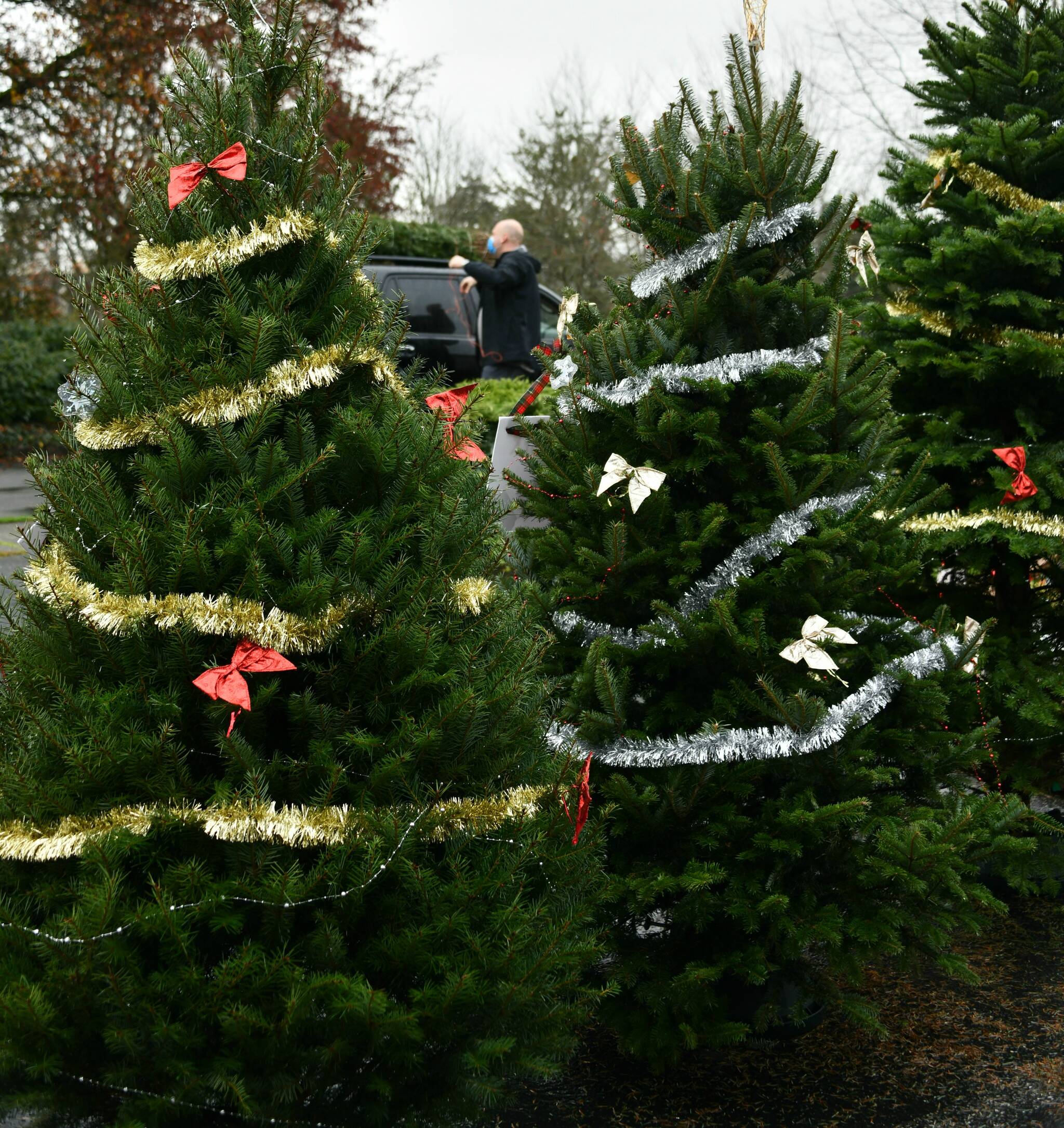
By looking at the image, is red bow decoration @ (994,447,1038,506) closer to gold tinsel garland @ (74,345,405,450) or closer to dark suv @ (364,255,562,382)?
gold tinsel garland @ (74,345,405,450)

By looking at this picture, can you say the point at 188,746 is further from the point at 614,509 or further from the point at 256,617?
the point at 614,509

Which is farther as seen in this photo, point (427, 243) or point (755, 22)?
point (427, 243)

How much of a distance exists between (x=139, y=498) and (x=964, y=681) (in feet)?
8.89

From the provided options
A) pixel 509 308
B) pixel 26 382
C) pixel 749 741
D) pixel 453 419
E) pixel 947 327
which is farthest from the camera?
pixel 26 382

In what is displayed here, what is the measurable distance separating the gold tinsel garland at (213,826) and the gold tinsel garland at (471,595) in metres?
0.50

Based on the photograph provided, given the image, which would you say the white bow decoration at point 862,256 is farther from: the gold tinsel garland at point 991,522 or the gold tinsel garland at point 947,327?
the gold tinsel garland at point 991,522

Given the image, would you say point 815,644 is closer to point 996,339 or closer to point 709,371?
point 709,371

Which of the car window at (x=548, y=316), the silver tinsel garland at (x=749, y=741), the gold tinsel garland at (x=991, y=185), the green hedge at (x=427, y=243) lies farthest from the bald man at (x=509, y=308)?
the green hedge at (x=427, y=243)

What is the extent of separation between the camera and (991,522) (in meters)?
4.42

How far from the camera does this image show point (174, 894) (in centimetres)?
202

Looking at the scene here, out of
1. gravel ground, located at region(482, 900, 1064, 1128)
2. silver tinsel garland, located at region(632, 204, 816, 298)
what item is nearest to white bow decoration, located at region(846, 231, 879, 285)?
silver tinsel garland, located at region(632, 204, 816, 298)

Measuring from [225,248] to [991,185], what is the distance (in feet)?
11.9

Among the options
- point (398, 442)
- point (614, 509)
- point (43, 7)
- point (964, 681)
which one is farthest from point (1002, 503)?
point (43, 7)

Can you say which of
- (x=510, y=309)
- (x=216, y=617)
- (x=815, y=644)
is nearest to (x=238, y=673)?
(x=216, y=617)
